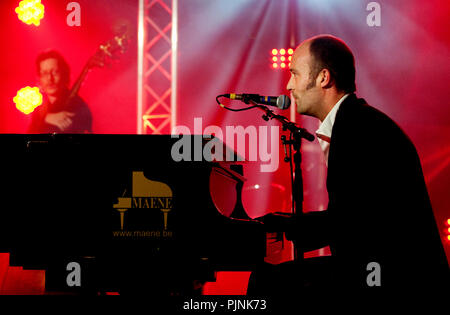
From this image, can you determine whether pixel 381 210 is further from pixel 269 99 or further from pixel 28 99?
pixel 28 99

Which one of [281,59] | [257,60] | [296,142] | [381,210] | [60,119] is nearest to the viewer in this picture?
[381,210]

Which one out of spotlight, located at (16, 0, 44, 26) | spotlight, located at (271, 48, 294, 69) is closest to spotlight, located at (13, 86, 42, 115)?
spotlight, located at (16, 0, 44, 26)

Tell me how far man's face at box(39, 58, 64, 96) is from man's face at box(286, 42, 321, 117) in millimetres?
5312

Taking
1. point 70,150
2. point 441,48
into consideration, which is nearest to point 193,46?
point 441,48

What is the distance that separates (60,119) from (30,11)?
1.86 metres

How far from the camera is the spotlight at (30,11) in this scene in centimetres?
716

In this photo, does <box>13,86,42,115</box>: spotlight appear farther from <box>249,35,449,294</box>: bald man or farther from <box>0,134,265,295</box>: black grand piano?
<box>249,35,449,294</box>: bald man

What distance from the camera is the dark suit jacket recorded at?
7.05ft

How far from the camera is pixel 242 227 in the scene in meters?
2.44

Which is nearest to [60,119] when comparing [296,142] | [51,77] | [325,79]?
[51,77]

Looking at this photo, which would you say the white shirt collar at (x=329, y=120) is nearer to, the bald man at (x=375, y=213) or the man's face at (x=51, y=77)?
the bald man at (x=375, y=213)

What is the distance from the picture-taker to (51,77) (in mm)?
7117

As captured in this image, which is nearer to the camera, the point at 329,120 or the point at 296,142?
the point at 329,120

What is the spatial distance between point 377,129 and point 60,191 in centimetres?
182
